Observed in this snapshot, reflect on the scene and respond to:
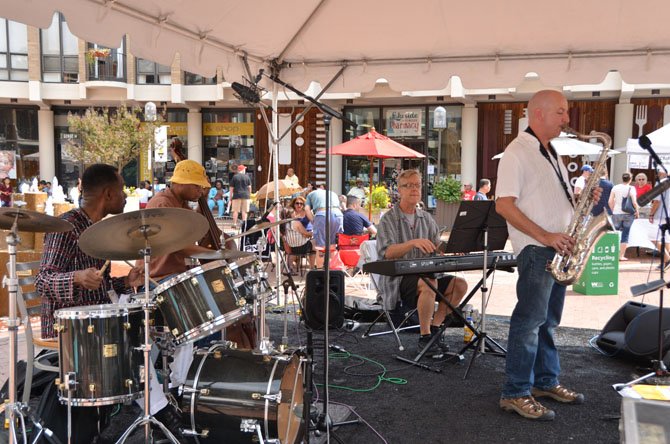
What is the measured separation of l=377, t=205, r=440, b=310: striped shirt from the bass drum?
2243 millimetres

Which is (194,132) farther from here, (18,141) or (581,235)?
(581,235)

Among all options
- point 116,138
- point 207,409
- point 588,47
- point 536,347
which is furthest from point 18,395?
point 116,138

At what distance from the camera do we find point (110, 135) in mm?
22047

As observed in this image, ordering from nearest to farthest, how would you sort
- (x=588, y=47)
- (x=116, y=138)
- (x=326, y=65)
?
(x=588, y=47), (x=326, y=65), (x=116, y=138)

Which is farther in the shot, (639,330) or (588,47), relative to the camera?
(588,47)

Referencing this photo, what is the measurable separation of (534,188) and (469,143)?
17.1m

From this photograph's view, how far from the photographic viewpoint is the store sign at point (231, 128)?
2375 centimetres

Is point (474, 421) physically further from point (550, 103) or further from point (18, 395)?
point (18, 395)

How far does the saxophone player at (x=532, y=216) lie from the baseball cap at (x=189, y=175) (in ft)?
6.60

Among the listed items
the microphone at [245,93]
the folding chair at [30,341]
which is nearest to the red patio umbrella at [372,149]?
the microphone at [245,93]

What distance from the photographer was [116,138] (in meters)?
22.1

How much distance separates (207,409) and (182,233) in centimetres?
92

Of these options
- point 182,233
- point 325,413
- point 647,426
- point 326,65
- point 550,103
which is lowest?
point 325,413

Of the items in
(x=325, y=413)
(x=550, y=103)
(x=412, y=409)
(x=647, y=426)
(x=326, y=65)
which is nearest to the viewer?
(x=647, y=426)
